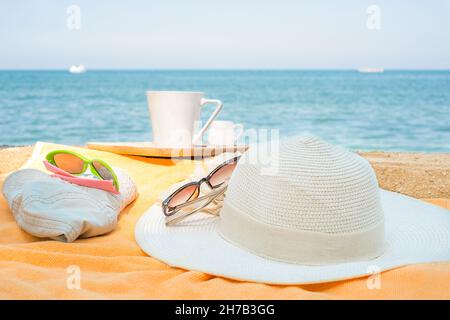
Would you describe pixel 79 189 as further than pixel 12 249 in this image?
Yes

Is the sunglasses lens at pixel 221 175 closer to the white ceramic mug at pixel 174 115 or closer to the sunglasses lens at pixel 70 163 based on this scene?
the sunglasses lens at pixel 70 163

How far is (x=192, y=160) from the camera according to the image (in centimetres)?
223

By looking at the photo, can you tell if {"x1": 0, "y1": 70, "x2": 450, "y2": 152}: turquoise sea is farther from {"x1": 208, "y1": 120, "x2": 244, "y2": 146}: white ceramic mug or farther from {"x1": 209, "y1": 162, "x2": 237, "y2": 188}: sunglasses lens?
{"x1": 209, "y1": 162, "x2": 237, "y2": 188}: sunglasses lens

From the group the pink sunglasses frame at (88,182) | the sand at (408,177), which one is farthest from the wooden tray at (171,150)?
the pink sunglasses frame at (88,182)

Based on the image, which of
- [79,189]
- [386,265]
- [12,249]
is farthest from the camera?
[79,189]

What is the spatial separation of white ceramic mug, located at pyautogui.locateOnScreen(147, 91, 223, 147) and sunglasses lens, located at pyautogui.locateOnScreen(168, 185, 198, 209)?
0.82m

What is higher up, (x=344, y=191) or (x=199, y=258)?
(x=344, y=191)

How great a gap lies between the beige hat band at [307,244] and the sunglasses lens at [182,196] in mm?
278

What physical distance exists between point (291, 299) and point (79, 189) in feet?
2.39

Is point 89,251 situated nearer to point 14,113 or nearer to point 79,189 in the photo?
point 79,189

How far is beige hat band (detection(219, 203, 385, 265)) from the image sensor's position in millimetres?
1055

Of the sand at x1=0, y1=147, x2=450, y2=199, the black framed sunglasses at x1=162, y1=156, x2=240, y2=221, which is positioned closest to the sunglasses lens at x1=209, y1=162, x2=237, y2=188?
the black framed sunglasses at x1=162, y1=156, x2=240, y2=221

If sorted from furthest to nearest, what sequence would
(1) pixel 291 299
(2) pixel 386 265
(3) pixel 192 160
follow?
(3) pixel 192 160
(2) pixel 386 265
(1) pixel 291 299

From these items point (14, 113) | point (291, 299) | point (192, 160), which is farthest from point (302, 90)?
point (291, 299)
